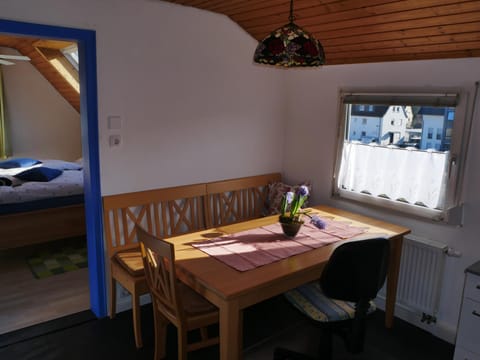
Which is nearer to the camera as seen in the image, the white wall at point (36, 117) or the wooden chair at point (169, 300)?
the wooden chair at point (169, 300)

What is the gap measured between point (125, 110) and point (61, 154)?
13.2ft

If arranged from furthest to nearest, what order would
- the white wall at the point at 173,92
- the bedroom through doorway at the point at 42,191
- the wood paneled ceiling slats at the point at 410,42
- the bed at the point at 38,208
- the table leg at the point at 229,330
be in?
the bed at the point at 38,208 → the bedroom through doorway at the point at 42,191 → the white wall at the point at 173,92 → the wood paneled ceiling slats at the point at 410,42 → the table leg at the point at 229,330

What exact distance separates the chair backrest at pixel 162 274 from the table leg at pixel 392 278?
1572mm

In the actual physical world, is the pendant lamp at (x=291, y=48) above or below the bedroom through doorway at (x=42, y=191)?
above

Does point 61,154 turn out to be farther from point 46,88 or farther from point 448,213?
point 448,213

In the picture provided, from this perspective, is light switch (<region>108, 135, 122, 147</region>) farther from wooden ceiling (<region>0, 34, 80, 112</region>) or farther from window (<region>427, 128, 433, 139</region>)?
wooden ceiling (<region>0, 34, 80, 112</region>)

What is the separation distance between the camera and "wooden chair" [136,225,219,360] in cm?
206

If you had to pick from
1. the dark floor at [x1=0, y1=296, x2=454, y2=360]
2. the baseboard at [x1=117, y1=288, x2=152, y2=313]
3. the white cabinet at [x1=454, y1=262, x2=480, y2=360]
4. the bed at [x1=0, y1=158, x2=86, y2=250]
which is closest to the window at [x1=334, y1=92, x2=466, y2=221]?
the white cabinet at [x1=454, y1=262, x2=480, y2=360]

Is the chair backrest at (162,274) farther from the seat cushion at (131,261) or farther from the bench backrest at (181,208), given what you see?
the bench backrest at (181,208)

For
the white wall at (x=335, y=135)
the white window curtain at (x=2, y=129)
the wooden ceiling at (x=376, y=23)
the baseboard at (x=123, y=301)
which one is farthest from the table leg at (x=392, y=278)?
the white window curtain at (x=2, y=129)

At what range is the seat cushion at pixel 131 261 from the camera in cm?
259

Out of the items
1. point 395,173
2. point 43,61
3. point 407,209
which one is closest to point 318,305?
point 407,209

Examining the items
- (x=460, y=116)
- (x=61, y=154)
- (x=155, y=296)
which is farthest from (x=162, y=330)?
(x=61, y=154)

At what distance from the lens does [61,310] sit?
3041 millimetres
